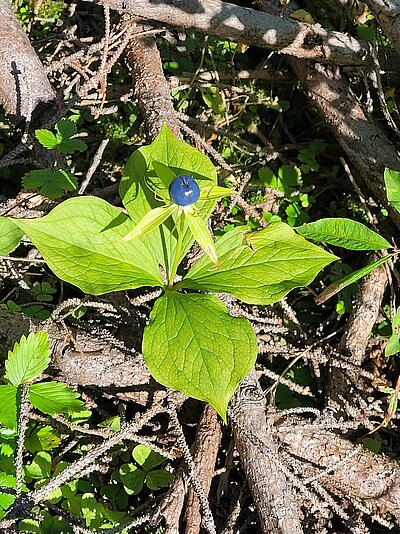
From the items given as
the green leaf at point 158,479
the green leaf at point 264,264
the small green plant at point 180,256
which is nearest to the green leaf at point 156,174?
the small green plant at point 180,256

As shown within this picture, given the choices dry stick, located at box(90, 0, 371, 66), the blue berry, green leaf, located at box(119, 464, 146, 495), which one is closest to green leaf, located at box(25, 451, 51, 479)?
green leaf, located at box(119, 464, 146, 495)

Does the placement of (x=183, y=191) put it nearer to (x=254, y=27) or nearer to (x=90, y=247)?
(x=90, y=247)

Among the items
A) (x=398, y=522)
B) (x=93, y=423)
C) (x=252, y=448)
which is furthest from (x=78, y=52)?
(x=398, y=522)

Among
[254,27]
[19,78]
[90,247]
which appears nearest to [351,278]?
[90,247]

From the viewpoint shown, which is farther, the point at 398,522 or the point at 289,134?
the point at 289,134

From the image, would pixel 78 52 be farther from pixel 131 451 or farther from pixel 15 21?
pixel 131 451

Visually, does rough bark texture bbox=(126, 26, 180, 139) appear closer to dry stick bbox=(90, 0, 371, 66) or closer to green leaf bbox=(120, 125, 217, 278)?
dry stick bbox=(90, 0, 371, 66)
